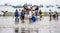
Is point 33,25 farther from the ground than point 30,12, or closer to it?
closer to it

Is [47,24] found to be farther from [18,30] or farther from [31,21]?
[18,30]

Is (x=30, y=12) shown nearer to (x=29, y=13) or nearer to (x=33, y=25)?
(x=29, y=13)

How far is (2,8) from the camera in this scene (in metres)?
1.85

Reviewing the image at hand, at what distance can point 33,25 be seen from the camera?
1832 mm

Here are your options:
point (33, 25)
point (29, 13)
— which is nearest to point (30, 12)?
point (29, 13)

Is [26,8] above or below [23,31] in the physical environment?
above

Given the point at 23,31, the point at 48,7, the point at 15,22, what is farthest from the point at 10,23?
the point at 48,7

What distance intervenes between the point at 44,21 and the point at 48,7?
19 centimetres

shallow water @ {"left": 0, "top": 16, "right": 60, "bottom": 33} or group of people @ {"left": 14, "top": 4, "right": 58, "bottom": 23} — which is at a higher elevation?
group of people @ {"left": 14, "top": 4, "right": 58, "bottom": 23}

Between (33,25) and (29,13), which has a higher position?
(29,13)

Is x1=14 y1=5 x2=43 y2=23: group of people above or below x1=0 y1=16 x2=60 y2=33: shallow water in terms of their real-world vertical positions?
above

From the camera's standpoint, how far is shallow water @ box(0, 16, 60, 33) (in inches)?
71.9

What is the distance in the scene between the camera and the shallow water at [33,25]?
1825 millimetres

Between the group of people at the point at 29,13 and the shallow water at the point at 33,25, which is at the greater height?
the group of people at the point at 29,13
